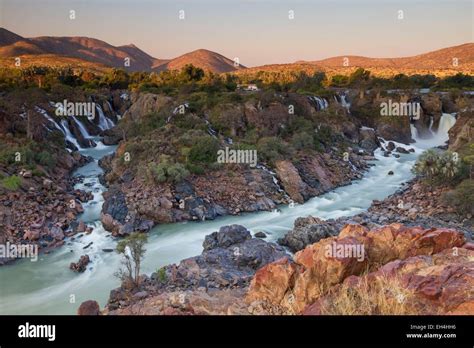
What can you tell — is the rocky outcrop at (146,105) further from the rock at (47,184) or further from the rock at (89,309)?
the rock at (89,309)

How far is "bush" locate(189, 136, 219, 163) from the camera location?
15.8 m

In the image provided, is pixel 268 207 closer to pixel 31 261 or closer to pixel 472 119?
pixel 31 261

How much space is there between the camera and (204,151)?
15992mm

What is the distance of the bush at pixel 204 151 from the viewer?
15.8 metres

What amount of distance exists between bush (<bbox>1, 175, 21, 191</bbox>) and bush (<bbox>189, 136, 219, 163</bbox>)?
6155 mm

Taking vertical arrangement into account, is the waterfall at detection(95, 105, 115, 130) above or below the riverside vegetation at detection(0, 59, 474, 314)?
above

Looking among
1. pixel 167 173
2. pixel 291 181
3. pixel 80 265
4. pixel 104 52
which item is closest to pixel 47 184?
pixel 167 173

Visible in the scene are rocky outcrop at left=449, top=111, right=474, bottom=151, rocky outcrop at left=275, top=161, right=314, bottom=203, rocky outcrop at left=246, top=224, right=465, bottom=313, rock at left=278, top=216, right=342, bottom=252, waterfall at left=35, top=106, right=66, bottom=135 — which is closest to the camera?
rocky outcrop at left=246, top=224, right=465, bottom=313

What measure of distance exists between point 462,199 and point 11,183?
1449 cm

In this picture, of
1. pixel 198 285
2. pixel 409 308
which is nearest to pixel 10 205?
pixel 198 285

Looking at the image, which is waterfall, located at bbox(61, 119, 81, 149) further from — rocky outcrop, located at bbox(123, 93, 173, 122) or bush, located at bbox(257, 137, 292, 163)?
bush, located at bbox(257, 137, 292, 163)

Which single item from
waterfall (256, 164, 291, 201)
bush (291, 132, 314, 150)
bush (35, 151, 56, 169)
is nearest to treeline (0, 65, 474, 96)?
bush (291, 132, 314, 150)

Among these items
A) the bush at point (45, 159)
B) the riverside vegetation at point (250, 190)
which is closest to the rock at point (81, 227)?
the riverside vegetation at point (250, 190)

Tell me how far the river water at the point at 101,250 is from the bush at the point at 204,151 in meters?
3.54
